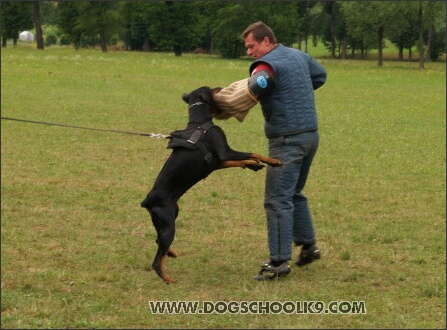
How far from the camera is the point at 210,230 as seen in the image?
24.1ft

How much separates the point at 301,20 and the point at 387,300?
5580cm

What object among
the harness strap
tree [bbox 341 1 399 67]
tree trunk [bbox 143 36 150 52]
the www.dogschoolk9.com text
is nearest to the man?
the harness strap

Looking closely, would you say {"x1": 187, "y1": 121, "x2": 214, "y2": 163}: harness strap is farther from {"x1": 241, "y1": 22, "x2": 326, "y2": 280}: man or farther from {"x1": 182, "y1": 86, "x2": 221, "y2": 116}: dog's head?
{"x1": 241, "y1": 22, "x2": 326, "y2": 280}: man

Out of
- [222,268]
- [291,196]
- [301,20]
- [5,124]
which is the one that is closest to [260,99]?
[291,196]

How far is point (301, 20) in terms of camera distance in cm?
5928

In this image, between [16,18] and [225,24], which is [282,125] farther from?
[225,24]

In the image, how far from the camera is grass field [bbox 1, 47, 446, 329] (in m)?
4.94

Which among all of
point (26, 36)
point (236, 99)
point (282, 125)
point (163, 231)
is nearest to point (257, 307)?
point (163, 231)

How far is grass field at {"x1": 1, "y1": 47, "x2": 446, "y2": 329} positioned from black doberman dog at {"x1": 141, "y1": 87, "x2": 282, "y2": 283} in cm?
38

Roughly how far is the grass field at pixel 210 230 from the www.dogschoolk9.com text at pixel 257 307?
82mm

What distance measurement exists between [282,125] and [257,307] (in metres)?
1.44

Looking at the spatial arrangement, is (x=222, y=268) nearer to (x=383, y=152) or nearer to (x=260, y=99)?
(x=260, y=99)

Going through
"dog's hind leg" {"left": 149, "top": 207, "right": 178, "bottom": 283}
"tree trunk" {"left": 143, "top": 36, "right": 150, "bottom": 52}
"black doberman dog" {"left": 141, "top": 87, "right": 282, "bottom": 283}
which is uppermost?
"black doberman dog" {"left": 141, "top": 87, "right": 282, "bottom": 283}

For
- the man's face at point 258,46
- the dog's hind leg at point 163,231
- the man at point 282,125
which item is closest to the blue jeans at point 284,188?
the man at point 282,125
